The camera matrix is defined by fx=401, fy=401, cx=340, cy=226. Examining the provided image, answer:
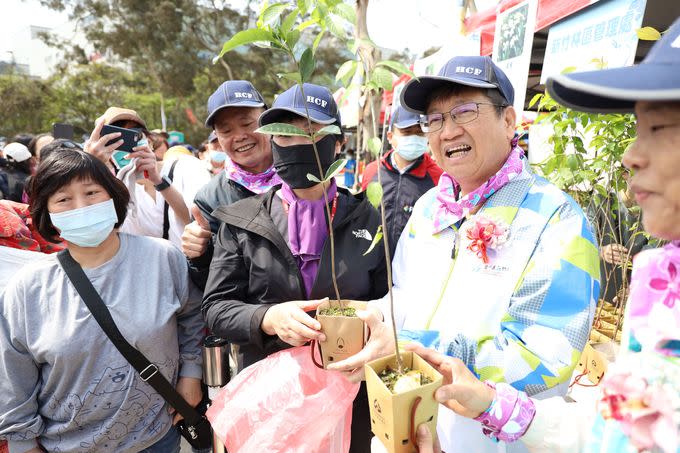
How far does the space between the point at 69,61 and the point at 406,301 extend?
96.1 ft

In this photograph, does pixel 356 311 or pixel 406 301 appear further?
pixel 406 301

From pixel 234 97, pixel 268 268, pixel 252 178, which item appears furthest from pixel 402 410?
pixel 234 97

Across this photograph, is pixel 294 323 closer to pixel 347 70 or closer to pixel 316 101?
pixel 347 70

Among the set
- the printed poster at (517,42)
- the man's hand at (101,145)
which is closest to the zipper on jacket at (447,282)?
the man's hand at (101,145)

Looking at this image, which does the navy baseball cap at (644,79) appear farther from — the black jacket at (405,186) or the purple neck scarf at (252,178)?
the black jacket at (405,186)

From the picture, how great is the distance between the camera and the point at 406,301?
157 cm

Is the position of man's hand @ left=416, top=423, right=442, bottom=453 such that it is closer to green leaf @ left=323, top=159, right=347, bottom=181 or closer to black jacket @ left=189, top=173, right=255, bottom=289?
green leaf @ left=323, top=159, right=347, bottom=181

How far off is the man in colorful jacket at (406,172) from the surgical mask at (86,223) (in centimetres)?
221

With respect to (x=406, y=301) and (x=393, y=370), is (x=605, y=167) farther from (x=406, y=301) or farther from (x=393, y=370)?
(x=393, y=370)

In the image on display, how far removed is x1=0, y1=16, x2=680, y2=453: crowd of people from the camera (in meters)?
0.80

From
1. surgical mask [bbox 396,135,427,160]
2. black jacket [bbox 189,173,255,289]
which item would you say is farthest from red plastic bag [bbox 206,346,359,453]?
surgical mask [bbox 396,135,427,160]

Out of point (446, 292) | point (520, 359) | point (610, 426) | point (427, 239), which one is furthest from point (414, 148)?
point (610, 426)

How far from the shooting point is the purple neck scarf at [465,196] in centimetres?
139

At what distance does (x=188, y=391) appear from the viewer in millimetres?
1964
